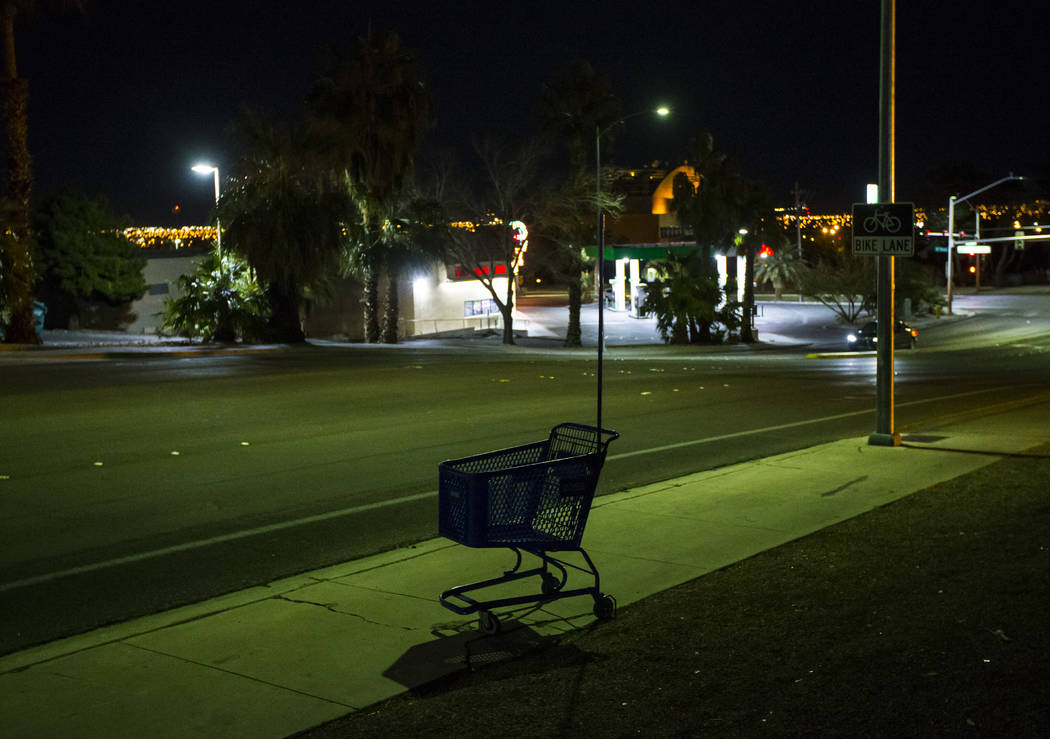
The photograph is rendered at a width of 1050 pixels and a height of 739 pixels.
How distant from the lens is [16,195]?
39.1 metres

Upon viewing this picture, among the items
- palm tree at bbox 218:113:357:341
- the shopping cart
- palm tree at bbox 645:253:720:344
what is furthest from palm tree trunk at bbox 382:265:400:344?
the shopping cart

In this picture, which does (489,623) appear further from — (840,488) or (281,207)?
(281,207)

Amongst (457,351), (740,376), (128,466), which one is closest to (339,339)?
(457,351)

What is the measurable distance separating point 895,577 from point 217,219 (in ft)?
135

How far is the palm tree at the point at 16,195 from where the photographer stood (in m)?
38.4

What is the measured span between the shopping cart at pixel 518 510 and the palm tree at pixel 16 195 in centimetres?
3705

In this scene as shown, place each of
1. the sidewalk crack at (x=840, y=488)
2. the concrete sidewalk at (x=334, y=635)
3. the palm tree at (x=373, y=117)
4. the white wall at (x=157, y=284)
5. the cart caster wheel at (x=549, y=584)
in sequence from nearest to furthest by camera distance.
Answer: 1. the concrete sidewalk at (x=334, y=635)
2. the cart caster wheel at (x=549, y=584)
3. the sidewalk crack at (x=840, y=488)
4. the palm tree at (x=373, y=117)
5. the white wall at (x=157, y=284)

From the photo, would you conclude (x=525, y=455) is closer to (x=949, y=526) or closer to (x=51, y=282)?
(x=949, y=526)

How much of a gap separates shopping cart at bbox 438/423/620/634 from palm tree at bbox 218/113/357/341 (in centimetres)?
3870

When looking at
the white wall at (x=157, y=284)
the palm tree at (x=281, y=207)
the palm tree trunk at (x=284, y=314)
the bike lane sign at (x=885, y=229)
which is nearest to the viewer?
the bike lane sign at (x=885, y=229)

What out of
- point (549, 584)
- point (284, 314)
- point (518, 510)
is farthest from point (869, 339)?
point (518, 510)

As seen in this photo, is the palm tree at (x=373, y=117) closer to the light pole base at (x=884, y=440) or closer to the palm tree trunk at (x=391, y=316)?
the palm tree trunk at (x=391, y=316)

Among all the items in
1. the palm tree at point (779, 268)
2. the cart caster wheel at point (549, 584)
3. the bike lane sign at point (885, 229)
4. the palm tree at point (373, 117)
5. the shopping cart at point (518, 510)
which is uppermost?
the palm tree at point (373, 117)

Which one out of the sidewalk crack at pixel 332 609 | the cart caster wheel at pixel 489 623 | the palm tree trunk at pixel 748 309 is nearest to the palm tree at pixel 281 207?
the palm tree trunk at pixel 748 309
